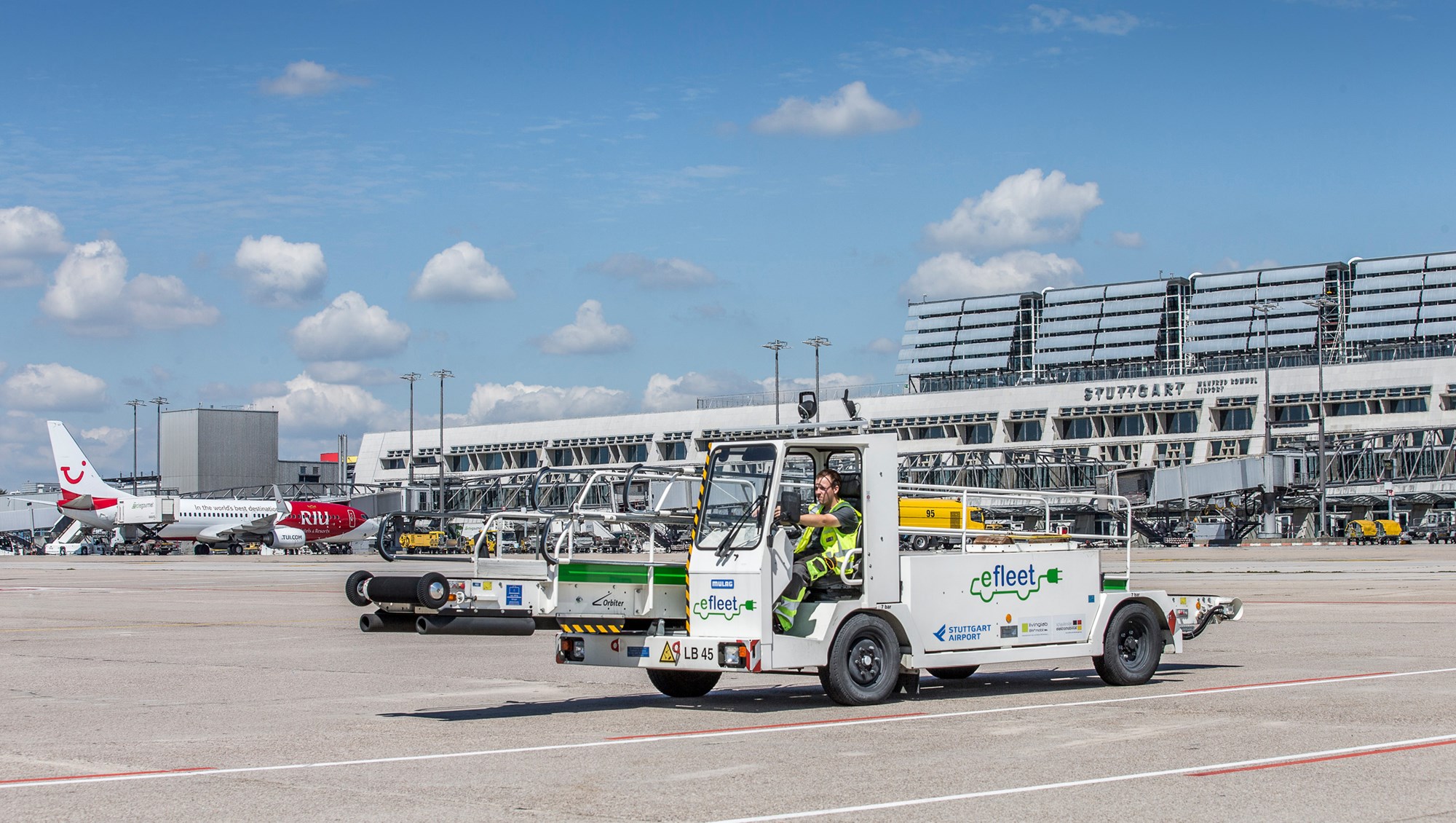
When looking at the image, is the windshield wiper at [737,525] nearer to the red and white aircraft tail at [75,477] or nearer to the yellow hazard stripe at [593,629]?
the yellow hazard stripe at [593,629]

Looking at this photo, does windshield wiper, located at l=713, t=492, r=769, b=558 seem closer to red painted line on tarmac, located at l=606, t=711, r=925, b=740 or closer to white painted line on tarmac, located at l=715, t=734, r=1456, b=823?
red painted line on tarmac, located at l=606, t=711, r=925, b=740

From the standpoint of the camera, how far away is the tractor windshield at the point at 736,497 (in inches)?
502

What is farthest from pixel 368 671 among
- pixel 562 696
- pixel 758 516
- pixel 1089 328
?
pixel 1089 328

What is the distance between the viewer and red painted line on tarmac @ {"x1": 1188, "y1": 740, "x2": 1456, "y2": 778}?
9.19 metres

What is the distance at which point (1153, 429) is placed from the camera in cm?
12775

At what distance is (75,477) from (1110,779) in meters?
111

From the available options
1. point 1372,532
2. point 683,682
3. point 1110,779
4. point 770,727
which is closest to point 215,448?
point 1372,532

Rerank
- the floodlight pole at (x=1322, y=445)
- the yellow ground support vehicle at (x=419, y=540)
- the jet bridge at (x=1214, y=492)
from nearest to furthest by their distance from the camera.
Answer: the yellow ground support vehicle at (x=419, y=540) → the jet bridge at (x=1214, y=492) → the floodlight pole at (x=1322, y=445)

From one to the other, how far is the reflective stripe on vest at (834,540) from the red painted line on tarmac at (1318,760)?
170 inches

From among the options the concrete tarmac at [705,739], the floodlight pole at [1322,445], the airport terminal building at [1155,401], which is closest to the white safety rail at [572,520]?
the concrete tarmac at [705,739]

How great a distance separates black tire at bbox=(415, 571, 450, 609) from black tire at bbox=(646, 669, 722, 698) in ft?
9.71

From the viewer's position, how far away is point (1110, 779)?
901cm

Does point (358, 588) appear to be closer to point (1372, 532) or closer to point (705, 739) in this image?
point (705, 739)

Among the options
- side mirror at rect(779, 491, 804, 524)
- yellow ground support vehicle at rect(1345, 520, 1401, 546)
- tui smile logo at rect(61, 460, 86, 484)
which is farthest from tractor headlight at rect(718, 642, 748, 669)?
tui smile logo at rect(61, 460, 86, 484)
